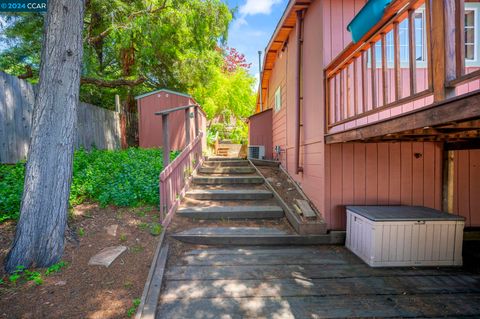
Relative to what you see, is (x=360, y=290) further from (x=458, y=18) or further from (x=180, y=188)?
(x=180, y=188)

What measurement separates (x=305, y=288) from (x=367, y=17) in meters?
2.68

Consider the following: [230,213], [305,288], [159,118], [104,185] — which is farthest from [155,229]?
[159,118]

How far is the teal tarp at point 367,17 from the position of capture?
2.28 meters

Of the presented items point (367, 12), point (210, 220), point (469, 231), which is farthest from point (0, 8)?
point (469, 231)

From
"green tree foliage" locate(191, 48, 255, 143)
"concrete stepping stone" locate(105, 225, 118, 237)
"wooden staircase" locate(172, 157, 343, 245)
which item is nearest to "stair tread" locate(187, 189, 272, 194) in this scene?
"wooden staircase" locate(172, 157, 343, 245)

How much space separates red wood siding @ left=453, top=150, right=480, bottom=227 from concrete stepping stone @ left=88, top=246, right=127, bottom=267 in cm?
478

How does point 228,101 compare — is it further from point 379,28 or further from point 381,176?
point 379,28

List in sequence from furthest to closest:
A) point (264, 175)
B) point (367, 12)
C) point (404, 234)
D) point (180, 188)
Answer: point (264, 175)
point (180, 188)
point (404, 234)
point (367, 12)

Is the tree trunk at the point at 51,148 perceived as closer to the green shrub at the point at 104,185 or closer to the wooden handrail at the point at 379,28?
the green shrub at the point at 104,185

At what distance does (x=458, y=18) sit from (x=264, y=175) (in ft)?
14.0

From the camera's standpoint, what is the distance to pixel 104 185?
4039mm

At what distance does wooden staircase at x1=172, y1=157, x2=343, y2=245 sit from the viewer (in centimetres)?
342

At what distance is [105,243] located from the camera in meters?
2.99

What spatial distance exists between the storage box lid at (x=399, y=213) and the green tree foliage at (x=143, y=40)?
7012 mm
